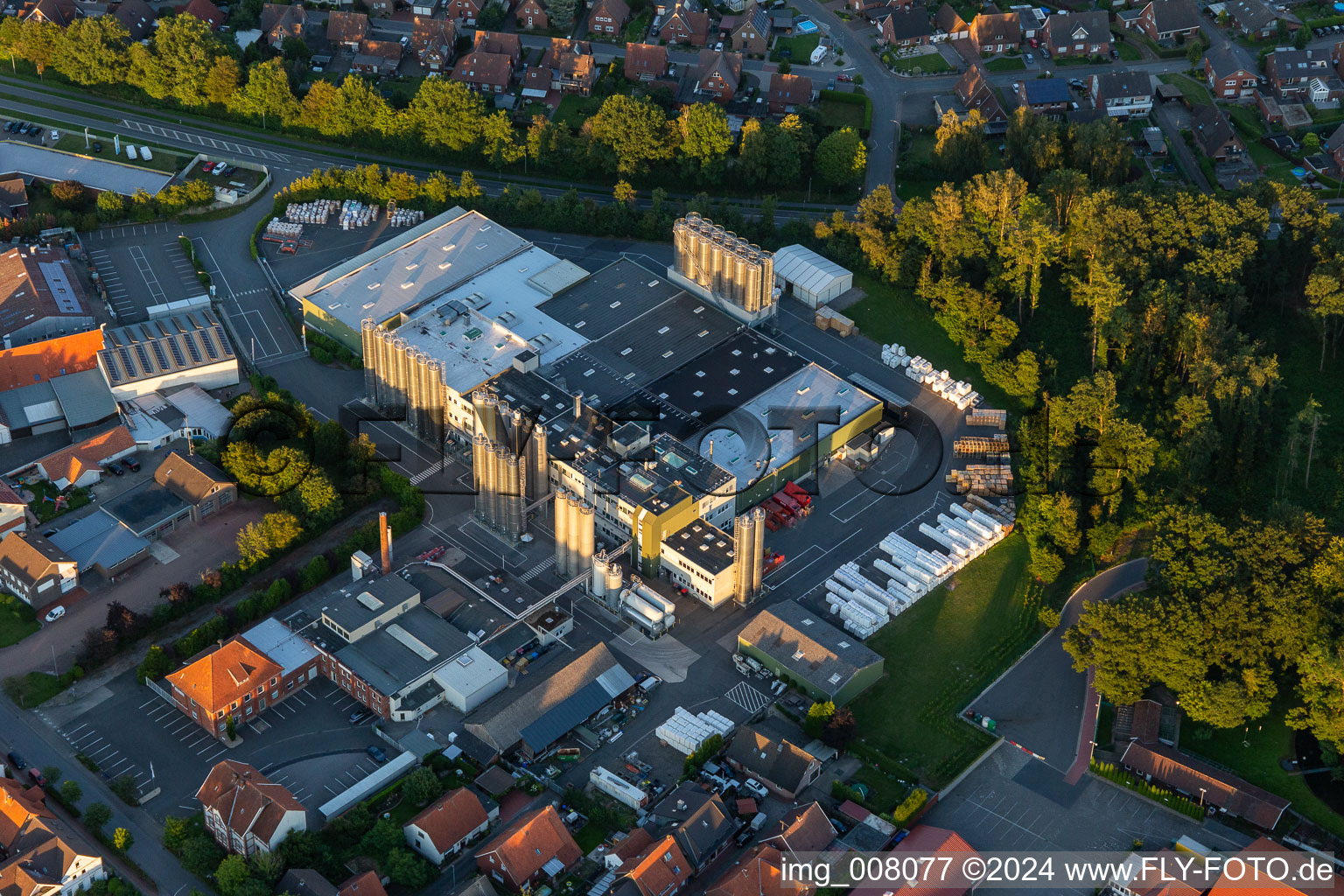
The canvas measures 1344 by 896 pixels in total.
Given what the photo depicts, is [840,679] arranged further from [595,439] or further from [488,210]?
[488,210]

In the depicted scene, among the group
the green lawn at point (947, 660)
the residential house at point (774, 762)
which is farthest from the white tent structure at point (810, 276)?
the residential house at point (774, 762)

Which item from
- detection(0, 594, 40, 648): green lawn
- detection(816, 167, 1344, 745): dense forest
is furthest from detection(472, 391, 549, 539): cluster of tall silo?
detection(816, 167, 1344, 745): dense forest

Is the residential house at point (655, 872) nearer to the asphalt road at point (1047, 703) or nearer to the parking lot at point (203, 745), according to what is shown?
the parking lot at point (203, 745)

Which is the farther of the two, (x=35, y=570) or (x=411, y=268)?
(x=411, y=268)

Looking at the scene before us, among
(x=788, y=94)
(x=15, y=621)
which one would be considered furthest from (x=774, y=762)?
(x=788, y=94)

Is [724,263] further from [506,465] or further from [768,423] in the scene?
[506,465]

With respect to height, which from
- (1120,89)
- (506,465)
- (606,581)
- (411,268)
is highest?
(1120,89)
